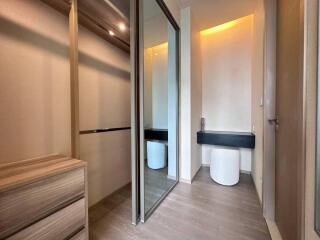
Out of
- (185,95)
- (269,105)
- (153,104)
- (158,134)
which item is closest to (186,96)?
(185,95)

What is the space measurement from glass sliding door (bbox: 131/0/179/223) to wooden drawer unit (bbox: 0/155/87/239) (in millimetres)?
621

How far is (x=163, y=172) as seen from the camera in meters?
2.57

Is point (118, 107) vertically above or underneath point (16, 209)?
above

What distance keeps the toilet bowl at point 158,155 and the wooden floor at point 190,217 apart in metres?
0.45

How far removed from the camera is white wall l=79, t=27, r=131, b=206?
6.07ft

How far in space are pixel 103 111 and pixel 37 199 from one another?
1336 mm

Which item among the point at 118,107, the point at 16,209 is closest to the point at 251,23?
the point at 118,107

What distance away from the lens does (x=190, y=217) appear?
5.82 ft

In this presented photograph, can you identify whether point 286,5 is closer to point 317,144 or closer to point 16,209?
point 317,144

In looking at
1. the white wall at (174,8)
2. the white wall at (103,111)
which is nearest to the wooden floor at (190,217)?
the white wall at (103,111)

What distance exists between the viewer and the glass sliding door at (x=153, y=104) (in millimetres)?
1647

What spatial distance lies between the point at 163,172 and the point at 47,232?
1.79 meters

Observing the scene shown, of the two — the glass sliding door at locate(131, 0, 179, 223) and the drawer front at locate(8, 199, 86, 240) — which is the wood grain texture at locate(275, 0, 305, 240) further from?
the drawer front at locate(8, 199, 86, 240)

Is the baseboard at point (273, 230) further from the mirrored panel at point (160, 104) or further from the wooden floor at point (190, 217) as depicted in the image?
the mirrored panel at point (160, 104)
